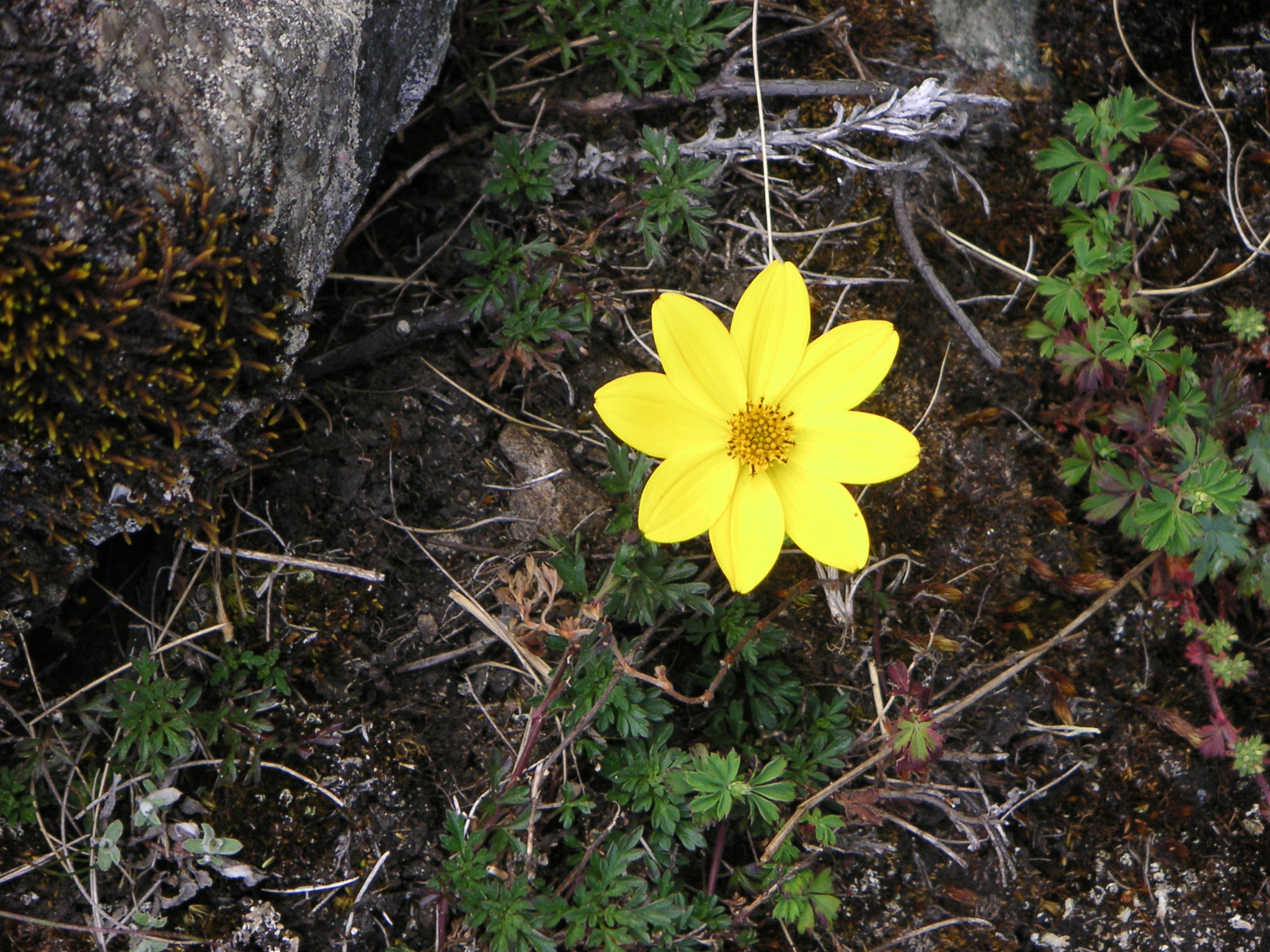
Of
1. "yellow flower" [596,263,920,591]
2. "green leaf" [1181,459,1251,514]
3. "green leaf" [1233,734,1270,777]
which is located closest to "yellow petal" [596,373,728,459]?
"yellow flower" [596,263,920,591]

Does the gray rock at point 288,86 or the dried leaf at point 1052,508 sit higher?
the gray rock at point 288,86

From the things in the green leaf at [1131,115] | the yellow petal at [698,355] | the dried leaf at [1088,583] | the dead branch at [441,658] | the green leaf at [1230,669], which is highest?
the green leaf at [1131,115]

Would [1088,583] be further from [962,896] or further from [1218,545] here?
[962,896]

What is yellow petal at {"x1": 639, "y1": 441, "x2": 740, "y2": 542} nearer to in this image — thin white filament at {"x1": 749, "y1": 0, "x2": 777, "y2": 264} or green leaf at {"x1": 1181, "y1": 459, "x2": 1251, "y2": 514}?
thin white filament at {"x1": 749, "y1": 0, "x2": 777, "y2": 264}

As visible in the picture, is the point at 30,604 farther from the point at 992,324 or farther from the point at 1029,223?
Result: the point at 1029,223

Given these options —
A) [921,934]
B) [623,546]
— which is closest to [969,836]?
[921,934]

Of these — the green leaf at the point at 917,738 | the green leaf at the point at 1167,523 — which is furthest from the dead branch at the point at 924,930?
the green leaf at the point at 1167,523

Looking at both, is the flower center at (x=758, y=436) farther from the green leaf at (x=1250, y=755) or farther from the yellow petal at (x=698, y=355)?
the green leaf at (x=1250, y=755)
